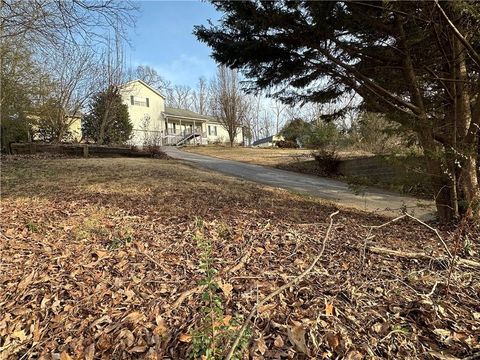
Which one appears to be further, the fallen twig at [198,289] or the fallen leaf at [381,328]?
the fallen twig at [198,289]

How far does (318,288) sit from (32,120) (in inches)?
712

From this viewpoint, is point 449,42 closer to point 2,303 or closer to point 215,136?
point 2,303

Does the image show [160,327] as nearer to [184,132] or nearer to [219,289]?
[219,289]

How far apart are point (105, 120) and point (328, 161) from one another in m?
Answer: 12.2

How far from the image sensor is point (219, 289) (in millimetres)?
2545

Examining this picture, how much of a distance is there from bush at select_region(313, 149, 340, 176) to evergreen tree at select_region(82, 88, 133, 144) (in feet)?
38.1

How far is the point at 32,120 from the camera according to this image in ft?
54.6

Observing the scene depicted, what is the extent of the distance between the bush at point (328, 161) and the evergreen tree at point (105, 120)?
11620 mm

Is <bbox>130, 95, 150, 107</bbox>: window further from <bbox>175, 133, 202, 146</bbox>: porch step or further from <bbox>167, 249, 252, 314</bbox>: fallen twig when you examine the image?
<bbox>167, 249, 252, 314</bbox>: fallen twig

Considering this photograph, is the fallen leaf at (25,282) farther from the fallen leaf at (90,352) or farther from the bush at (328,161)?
the bush at (328,161)

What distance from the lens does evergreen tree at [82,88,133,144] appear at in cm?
1873

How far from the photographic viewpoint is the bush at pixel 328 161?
14445 millimetres

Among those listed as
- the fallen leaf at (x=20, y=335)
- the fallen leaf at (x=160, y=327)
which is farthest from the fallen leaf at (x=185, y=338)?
the fallen leaf at (x=20, y=335)

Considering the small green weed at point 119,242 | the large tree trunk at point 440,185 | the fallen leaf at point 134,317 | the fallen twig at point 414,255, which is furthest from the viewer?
the large tree trunk at point 440,185
